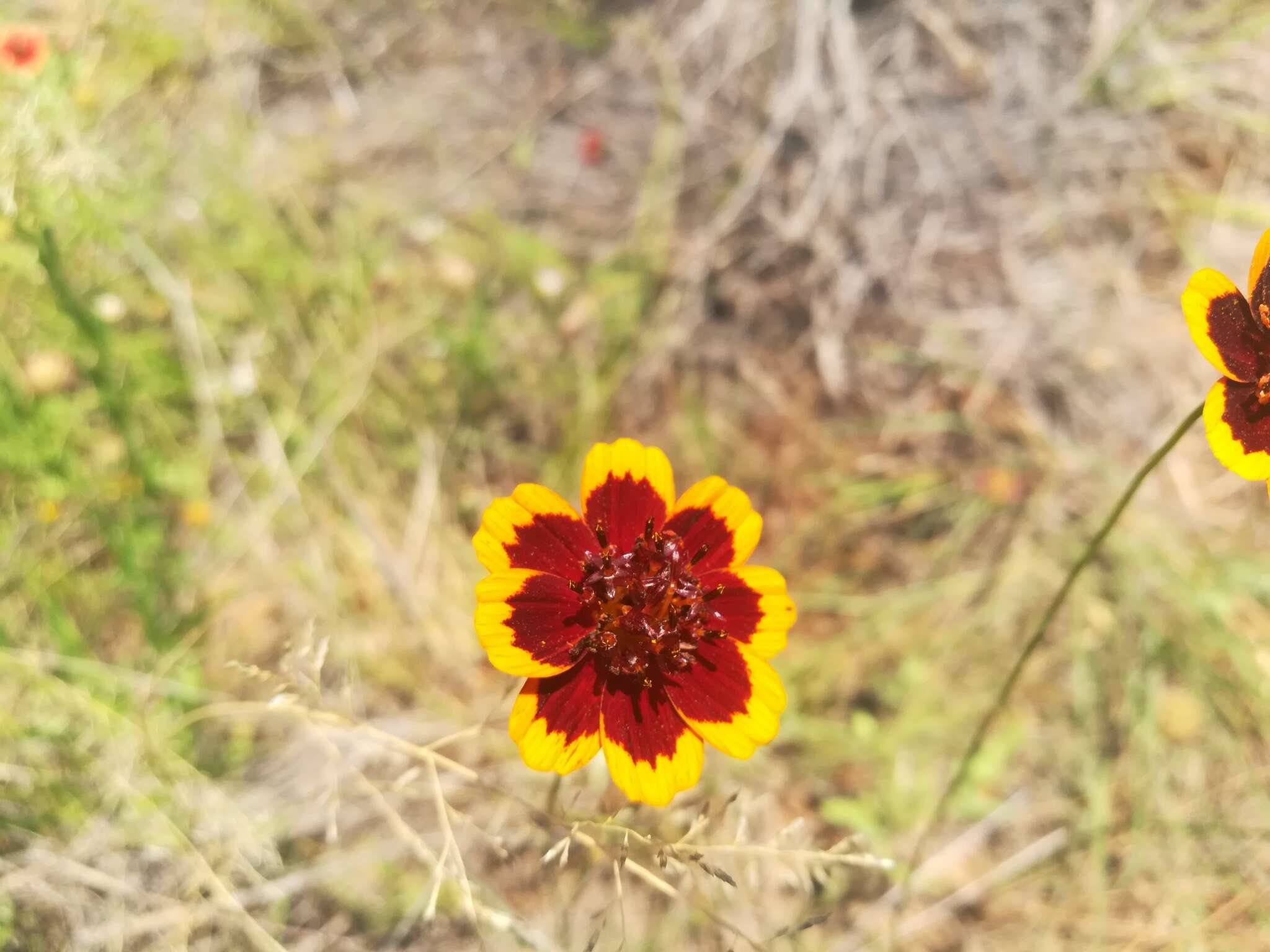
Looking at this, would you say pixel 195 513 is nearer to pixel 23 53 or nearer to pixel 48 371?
pixel 48 371

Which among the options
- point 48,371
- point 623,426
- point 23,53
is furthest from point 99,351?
point 623,426

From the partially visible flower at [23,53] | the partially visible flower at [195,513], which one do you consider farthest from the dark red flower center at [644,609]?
the partially visible flower at [23,53]

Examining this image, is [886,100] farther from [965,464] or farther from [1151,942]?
[1151,942]

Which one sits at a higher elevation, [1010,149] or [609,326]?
[1010,149]

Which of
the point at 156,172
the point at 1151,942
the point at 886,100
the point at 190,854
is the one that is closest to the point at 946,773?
the point at 1151,942

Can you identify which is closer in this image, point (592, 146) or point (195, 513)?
point (195, 513)

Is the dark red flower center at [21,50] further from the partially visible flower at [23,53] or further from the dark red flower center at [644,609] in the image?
the dark red flower center at [644,609]
